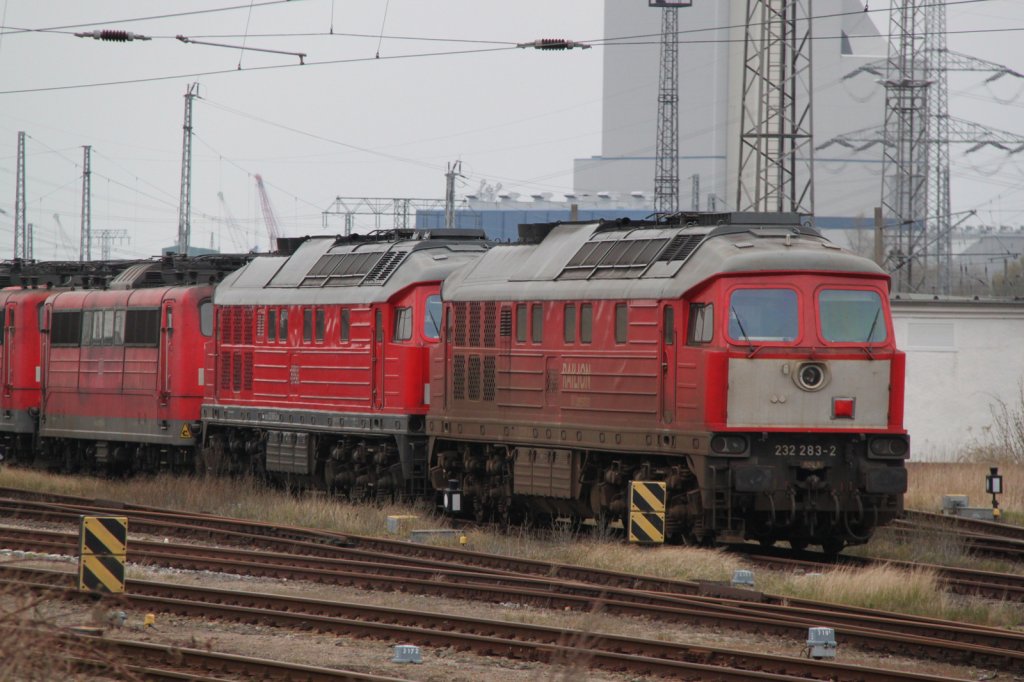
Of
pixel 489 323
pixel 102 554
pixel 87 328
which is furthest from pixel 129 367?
pixel 102 554

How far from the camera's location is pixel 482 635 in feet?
45.4

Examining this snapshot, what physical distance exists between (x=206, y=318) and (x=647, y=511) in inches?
578

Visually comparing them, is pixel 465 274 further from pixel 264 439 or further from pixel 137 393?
pixel 137 393

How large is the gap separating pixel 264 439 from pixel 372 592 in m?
12.4

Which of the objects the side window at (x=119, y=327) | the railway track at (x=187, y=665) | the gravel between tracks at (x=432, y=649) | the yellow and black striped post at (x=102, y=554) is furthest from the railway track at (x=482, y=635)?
the side window at (x=119, y=327)

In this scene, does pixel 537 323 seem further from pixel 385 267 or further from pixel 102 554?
pixel 102 554

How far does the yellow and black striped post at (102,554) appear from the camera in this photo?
14.3 meters

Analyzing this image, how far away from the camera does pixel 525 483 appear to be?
2222 cm

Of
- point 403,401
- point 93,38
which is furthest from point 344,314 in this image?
point 93,38

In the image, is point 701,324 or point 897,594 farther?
point 701,324

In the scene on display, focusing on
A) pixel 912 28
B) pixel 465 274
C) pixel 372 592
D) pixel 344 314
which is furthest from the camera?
pixel 912 28

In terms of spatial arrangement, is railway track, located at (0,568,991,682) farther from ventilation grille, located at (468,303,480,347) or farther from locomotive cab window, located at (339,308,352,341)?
locomotive cab window, located at (339,308,352,341)

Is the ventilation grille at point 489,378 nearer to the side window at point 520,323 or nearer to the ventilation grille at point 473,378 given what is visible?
the ventilation grille at point 473,378

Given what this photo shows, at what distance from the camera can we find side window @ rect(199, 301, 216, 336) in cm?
3094
